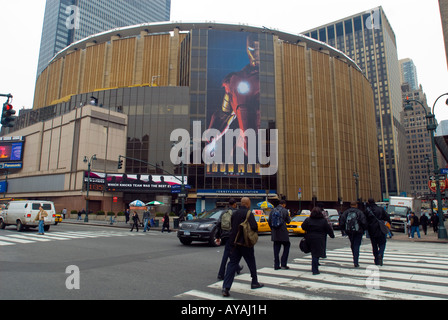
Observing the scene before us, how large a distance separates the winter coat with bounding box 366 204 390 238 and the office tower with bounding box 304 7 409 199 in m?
124

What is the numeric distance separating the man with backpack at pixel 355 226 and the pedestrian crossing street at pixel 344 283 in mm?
510


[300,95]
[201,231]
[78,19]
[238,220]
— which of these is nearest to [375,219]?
[238,220]

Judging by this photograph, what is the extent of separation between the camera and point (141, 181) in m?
49.8

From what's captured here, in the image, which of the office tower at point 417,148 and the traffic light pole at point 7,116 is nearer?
the traffic light pole at point 7,116

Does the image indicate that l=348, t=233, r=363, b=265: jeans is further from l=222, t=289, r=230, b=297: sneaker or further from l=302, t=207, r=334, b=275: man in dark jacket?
l=222, t=289, r=230, b=297: sneaker

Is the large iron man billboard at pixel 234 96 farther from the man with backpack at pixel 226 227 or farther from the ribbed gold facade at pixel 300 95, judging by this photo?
the man with backpack at pixel 226 227

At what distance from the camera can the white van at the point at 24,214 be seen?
1853cm

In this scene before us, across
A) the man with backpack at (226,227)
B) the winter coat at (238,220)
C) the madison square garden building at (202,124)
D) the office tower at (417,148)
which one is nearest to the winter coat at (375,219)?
the man with backpack at (226,227)

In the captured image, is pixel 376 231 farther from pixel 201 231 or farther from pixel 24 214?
pixel 24 214

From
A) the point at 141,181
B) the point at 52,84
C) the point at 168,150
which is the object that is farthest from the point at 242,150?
the point at 52,84

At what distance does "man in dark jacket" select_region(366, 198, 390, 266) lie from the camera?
27.9ft

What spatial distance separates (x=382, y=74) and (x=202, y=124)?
10818 centimetres

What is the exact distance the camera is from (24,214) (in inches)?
731
